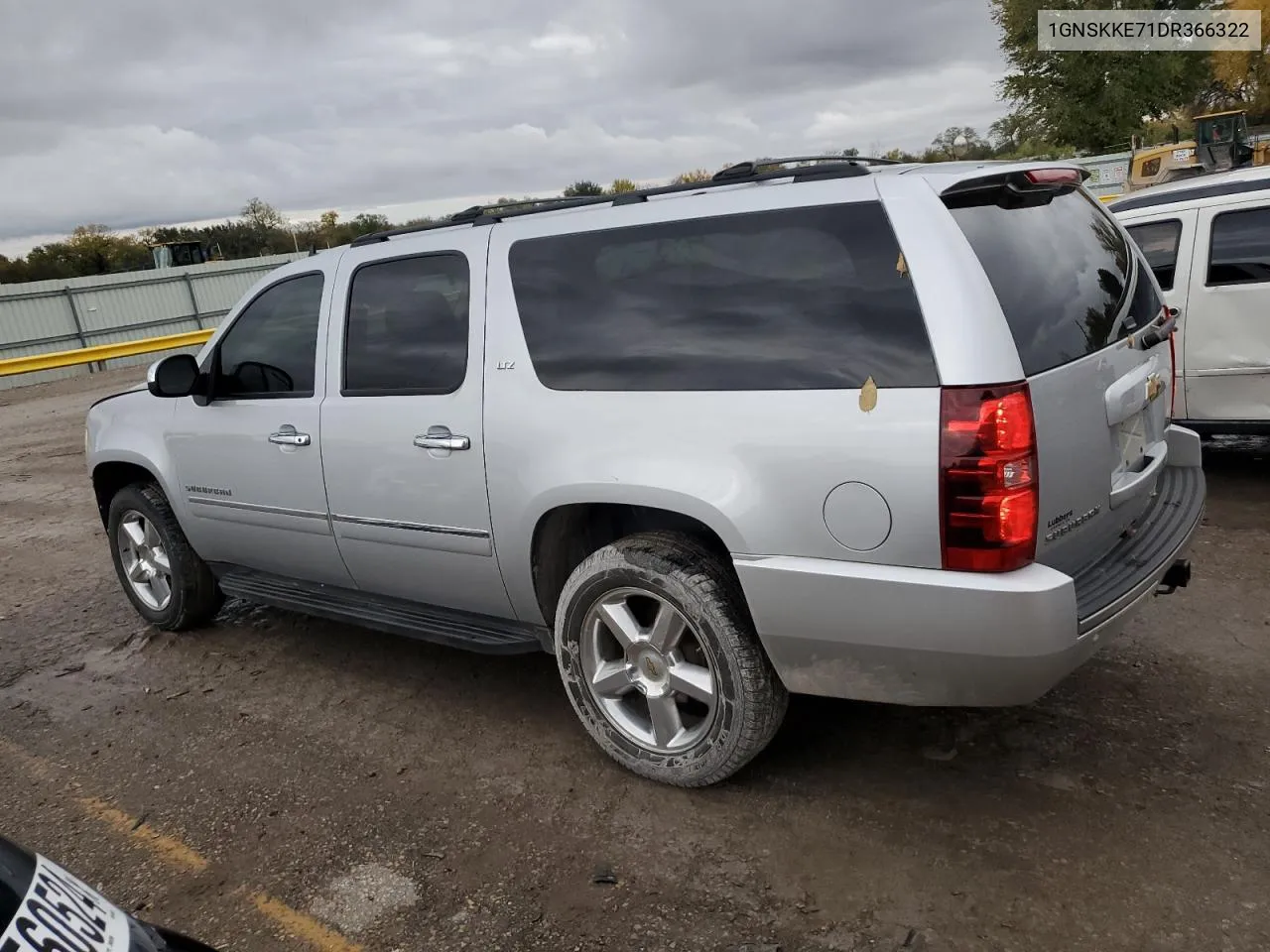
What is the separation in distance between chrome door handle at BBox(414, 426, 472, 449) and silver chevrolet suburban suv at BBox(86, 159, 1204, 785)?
0.01 metres

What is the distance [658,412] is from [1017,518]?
1063 millimetres

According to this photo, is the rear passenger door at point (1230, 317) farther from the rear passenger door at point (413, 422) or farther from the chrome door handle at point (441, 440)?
the chrome door handle at point (441, 440)

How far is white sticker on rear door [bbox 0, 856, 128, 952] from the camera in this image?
1.29 m

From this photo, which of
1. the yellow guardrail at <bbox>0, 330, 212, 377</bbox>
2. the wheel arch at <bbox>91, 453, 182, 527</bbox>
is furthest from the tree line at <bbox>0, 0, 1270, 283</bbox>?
the wheel arch at <bbox>91, 453, 182, 527</bbox>

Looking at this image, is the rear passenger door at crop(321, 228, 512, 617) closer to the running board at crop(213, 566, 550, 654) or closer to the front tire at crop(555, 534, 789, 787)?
the running board at crop(213, 566, 550, 654)

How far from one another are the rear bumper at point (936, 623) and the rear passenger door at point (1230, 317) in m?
3.23

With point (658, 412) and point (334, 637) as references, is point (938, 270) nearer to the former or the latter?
point (658, 412)

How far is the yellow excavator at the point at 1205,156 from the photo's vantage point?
12.9 m

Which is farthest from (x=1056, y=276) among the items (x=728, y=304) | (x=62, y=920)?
(x=62, y=920)

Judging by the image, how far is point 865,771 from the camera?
3248 millimetres

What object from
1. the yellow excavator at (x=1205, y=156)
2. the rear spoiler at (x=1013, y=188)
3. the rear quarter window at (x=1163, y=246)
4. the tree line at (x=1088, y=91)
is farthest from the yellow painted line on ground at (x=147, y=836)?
the tree line at (x=1088, y=91)

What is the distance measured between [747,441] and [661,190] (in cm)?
105

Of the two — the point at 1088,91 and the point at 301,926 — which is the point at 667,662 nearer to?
the point at 301,926

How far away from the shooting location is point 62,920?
1.36 meters
